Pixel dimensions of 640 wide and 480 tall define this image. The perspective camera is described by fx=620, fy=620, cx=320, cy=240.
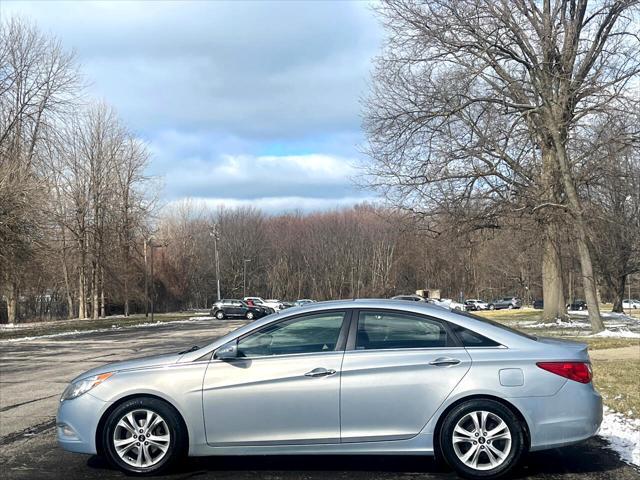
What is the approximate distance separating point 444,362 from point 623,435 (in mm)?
2665

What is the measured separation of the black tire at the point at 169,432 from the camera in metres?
5.30

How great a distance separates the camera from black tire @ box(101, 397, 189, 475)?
5.30 meters

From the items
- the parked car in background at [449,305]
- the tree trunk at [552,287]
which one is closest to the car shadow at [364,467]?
the parked car in background at [449,305]

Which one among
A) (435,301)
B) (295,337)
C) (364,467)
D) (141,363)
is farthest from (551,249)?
(141,363)

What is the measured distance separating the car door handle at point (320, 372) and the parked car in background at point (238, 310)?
138 ft

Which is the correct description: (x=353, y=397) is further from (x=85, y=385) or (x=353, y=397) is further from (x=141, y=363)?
(x=85, y=385)

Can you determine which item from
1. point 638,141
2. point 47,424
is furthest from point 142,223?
point 47,424

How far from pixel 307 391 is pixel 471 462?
1469 millimetres

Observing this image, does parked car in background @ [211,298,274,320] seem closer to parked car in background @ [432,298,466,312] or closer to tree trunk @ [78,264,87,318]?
tree trunk @ [78,264,87,318]

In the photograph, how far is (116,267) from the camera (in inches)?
1847

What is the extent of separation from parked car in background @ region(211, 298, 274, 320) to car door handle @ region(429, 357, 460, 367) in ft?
138

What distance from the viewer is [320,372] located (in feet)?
17.2

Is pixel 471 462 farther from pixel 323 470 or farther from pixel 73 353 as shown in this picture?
pixel 73 353

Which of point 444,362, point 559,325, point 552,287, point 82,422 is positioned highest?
point 552,287
